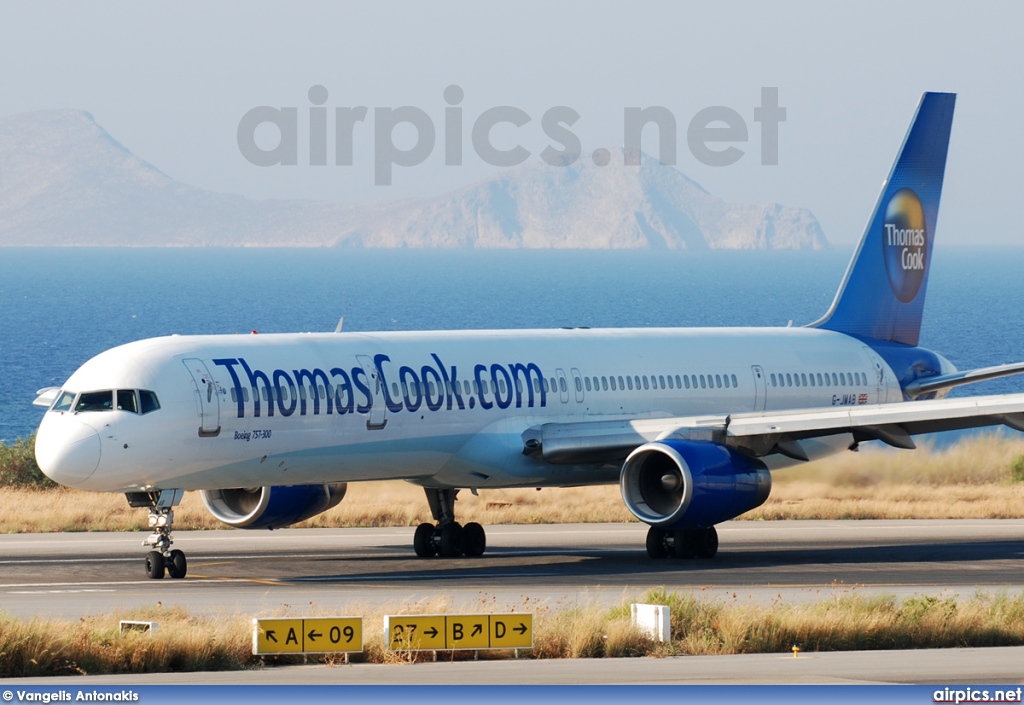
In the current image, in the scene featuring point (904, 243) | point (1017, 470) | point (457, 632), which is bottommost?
point (457, 632)

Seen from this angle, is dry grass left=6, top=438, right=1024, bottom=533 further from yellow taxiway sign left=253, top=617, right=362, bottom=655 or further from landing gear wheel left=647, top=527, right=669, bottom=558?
yellow taxiway sign left=253, top=617, right=362, bottom=655

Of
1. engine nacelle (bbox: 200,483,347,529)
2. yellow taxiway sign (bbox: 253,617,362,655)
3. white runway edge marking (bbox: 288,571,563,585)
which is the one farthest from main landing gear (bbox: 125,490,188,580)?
yellow taxiway sign (bbox: 253,617,362,655)

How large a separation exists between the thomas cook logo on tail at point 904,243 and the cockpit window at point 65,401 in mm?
22575

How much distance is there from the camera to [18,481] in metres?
56.2

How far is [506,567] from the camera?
33750 millimetres

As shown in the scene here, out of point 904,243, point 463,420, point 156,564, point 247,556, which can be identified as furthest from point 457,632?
point 904,243

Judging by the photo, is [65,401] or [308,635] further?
[65,401]

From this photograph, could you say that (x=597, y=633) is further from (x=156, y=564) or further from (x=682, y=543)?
(x=682, y=543)

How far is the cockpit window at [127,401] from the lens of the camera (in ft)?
99.6

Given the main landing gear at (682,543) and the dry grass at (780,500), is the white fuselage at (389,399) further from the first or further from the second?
the dry grass at (780,500)

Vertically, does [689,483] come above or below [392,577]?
above

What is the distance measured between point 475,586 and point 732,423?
7.38m

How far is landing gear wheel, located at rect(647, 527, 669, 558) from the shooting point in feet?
114

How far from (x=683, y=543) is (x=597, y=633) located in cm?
1346
